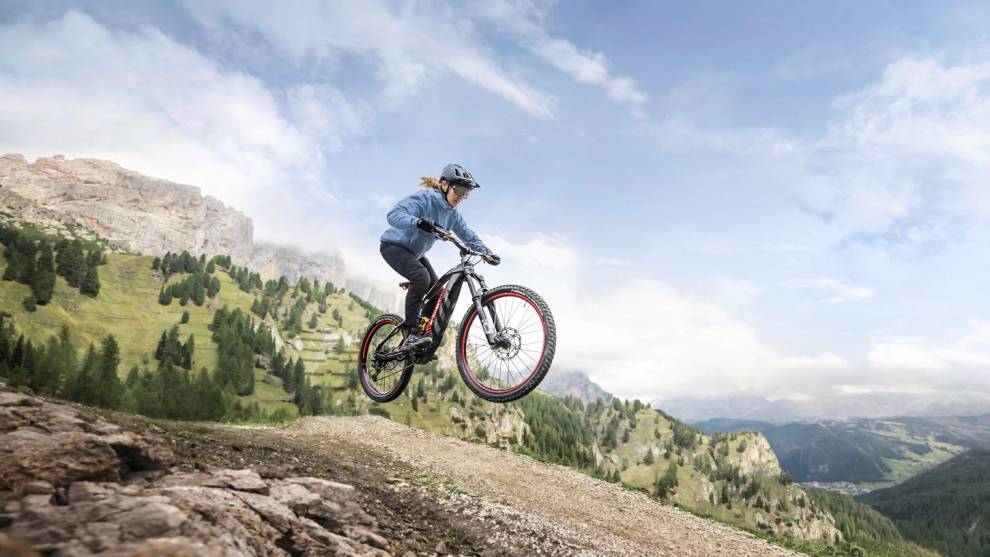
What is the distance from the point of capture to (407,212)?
960 cm

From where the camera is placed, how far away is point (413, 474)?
60.8 ft

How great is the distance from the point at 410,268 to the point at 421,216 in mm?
1086

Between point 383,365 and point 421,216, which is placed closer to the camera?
point 421,216

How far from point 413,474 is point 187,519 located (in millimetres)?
14002

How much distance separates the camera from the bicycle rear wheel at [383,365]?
11.2 m

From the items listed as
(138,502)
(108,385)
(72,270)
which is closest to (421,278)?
(138,502)

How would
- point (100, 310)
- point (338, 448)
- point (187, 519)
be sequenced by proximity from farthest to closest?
point (100, 310) → point (338, 448) → point (187, 519)

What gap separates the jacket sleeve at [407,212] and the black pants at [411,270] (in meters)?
0.74

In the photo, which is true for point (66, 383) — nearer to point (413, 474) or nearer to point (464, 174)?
point (413, 474)

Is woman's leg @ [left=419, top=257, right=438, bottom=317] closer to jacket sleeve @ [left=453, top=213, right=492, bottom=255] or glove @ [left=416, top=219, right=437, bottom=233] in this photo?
jacket sleeve @ [left=453, top=213, right=492, bottom=255]

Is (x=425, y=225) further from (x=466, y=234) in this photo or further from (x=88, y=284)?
(x=88, y=284)

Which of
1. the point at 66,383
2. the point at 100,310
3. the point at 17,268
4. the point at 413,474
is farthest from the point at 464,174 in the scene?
the point at 100,310

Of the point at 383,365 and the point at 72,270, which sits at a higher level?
the point at 72,270

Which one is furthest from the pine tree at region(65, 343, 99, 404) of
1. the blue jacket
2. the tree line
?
the tree line
